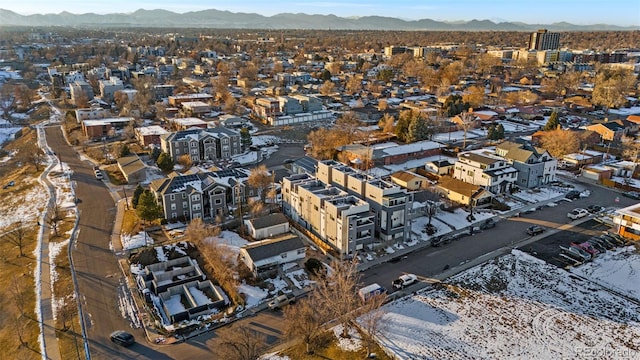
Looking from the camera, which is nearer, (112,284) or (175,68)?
(112,284)

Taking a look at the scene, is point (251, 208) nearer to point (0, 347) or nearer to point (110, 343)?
point (110, 343)

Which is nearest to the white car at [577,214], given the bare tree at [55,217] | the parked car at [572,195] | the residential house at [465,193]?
the parked car at [572,195]

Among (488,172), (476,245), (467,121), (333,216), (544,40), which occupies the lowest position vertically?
(476,245)

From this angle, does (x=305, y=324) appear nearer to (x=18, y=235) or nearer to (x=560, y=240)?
(x=560, y=240)

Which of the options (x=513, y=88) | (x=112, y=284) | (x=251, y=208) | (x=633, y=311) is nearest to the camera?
(x=633, y=311)

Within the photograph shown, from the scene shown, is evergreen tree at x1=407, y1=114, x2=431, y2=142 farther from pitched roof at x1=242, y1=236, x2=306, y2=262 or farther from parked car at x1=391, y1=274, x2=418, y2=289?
parked car at x1=391, y1=274, x2=418, y2=289

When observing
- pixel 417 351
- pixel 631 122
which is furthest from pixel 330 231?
pixel 631 122

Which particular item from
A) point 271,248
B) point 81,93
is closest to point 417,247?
point 271,248
